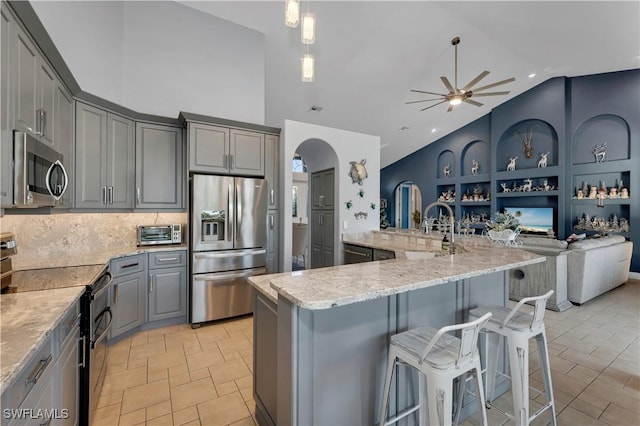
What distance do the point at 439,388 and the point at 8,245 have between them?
239cm

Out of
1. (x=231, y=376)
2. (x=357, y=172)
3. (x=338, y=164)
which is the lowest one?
(x=231, y=376)

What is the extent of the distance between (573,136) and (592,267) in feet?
14.4

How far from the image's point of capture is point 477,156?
348 inches

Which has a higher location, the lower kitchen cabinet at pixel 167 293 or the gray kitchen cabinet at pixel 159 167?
the gray kitchen cabinet at pixel 159 167

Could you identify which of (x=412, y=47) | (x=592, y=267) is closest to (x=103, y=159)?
(x=412, y=47)

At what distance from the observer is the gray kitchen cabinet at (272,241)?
13.0 ft

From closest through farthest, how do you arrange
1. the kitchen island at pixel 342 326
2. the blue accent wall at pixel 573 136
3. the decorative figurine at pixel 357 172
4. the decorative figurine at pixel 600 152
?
the kitchen island at pixel 342 326
the decorative figurine at pixel 357 172
the blue accent wall at pixel 573 136
the decorative figurine at pixel 600 152

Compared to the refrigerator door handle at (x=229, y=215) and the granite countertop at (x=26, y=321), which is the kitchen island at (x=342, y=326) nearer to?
the granite countertop at (x=26, y=321)

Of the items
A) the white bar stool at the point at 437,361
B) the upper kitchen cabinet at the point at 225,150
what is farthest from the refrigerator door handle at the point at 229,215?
the white bar stool at the point at 437,361

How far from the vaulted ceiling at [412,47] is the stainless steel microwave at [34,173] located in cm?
312

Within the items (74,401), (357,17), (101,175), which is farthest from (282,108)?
(74,401)

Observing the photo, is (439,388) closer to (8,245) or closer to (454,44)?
(8,245)

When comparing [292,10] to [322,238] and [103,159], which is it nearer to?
[103,159]

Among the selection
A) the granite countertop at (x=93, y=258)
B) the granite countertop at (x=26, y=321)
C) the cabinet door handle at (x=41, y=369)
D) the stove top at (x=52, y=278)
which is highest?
the granite countertop at (x=93, y=258)
